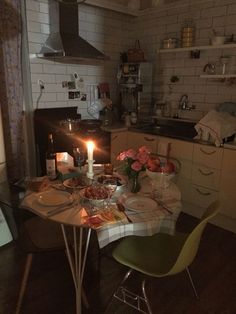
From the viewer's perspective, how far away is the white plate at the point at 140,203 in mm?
1344

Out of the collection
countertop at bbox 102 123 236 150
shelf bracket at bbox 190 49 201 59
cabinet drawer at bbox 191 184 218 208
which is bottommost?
cabinet drawer at bbox 191 184 218 208

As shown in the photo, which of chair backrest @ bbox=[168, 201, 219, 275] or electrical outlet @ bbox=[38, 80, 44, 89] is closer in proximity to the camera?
chair backrest @ bbox=[168, 201, 219, 275]

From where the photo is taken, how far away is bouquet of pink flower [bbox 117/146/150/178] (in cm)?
145

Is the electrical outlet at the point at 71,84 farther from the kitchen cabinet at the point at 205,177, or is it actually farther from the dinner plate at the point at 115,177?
the dinner plate at the point at 115,177

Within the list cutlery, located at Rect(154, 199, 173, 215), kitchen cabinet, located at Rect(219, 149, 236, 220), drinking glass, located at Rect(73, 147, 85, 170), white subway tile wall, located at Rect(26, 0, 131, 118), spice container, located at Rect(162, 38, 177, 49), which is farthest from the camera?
spice container, located at Rect(162, 38, 177, 49)

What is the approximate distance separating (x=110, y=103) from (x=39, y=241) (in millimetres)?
2451

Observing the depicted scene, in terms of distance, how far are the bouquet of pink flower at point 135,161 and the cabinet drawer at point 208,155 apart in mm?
1212

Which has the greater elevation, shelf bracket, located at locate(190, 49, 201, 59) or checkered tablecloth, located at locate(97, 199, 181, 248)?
shelf bracket, located at locate(190, 49, 201, 59)

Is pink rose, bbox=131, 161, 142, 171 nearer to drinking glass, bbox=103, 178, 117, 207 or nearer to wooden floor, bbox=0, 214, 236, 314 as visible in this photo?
drinking glass, bbox=103, 178, 117, 207

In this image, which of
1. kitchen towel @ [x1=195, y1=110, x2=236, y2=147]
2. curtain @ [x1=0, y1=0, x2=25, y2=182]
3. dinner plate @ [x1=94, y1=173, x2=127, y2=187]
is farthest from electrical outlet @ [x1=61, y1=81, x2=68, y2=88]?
dinner plate @ [x1=94, y1=173, x2=127, y2=187]

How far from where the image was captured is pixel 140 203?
140 cm

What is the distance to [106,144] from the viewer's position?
3.12 m

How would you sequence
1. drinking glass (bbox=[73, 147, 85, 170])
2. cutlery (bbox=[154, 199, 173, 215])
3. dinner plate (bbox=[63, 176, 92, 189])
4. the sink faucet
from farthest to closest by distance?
the sink faucet < drinking glass (bbox=[73, 147, 85, 170]) < dinner plate (bbox=[63, 176, 92, 189]) < cutlery (bbox=[154, 199, 173, 215])

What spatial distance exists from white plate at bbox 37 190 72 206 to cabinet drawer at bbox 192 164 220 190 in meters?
1.58
